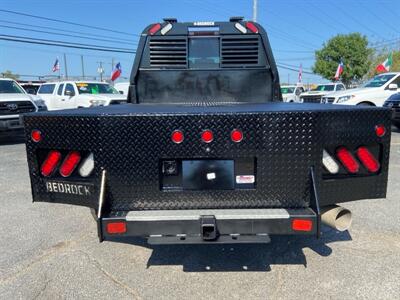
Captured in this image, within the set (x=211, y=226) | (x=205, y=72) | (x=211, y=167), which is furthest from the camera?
(x=205, y=72)

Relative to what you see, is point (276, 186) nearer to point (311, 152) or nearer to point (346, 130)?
point (311, 152)

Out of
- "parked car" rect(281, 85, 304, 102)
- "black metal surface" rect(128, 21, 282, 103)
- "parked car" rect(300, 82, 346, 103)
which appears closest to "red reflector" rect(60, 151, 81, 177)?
"black metal surface" rect(128, 21, 282, 103)

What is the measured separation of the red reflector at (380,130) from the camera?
2639 mm

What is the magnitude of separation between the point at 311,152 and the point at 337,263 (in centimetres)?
131

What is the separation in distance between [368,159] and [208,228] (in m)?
1.38

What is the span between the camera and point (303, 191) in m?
2.56

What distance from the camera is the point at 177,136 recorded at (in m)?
2.47

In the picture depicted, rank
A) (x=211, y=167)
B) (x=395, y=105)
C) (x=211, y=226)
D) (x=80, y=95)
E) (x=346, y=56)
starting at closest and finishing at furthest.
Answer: (x=211, y=226) < (x=211, y=167) < (x=395, y=105) < (x=80, y=95) < (x=346, y=56)

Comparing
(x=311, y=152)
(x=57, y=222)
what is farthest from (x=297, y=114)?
(x=57, y=222)

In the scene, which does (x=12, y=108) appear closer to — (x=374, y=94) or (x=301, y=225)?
(x=301, y=225)

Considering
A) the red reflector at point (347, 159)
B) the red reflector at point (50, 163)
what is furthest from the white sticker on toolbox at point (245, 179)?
the red reflector at point (50, 163)

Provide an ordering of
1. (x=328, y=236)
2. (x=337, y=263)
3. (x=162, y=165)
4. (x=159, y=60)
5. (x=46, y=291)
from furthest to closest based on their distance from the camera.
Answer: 1. (x=159, y=60)
2. (x=328, y=236)
3. (x=337, y=263)
4. (x=46, y=291)
5. (x=162, y=165)

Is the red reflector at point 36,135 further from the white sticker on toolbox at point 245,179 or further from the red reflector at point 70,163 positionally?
the white sticker on toolbox at point 245,179

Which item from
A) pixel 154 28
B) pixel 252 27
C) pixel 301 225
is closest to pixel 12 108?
pixel 154 28
